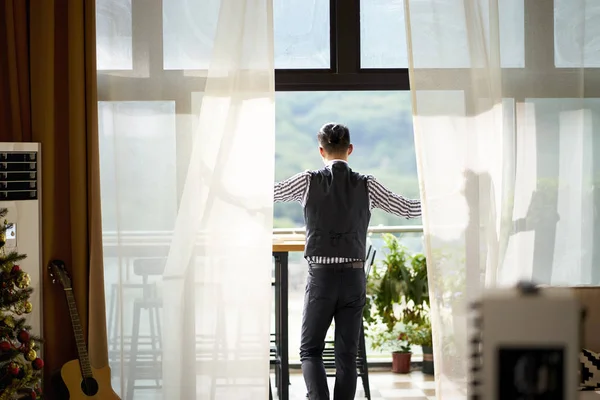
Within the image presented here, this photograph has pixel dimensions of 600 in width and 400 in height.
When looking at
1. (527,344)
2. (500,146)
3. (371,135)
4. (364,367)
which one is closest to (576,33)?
(500,146)

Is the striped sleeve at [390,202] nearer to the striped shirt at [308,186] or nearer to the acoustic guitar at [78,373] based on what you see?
the striped shirt at [308,186]

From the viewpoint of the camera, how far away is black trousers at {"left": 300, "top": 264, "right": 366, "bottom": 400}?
360 cm

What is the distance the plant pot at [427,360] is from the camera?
5.07m

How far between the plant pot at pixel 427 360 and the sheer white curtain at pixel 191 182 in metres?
1.75

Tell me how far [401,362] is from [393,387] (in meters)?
0.37

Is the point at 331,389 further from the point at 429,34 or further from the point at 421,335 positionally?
the point at 429,34

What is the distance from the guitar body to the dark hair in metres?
1.60

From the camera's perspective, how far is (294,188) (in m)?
3.66

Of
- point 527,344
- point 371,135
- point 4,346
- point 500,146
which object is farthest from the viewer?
point 371,135

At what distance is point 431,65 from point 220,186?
1.25 m

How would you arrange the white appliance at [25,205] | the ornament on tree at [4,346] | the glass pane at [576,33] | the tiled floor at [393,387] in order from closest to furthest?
the ornament on tree at [4,346] < the white appliance at [25,205] < the glass pane at [576,33] < the tiled floor at [393,387]

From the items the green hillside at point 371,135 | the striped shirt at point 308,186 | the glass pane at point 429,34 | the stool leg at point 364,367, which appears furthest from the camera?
the green hillside at point 371,135

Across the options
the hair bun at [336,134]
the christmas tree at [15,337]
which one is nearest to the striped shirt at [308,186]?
the hair bun at [336,134]

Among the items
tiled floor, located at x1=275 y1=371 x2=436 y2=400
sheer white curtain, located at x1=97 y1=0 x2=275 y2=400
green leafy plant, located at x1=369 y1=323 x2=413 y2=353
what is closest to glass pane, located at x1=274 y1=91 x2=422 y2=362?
green leafy plant, located at x1=369 y1=323 x2=413 y2=353
